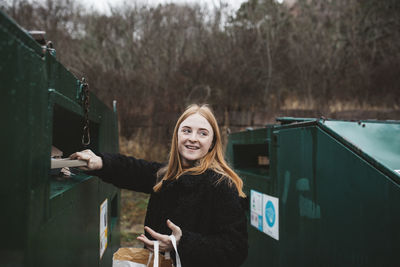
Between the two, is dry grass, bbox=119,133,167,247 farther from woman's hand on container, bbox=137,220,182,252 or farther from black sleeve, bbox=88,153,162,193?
woman's hand on container, bbox=137,220,182,252

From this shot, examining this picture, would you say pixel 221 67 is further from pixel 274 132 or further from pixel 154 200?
pixel 154 200

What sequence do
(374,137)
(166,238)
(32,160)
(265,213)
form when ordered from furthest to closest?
1. (265,213)
2. (374,137)
3. (166,238)
4. (32,160)

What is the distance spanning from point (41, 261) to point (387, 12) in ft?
42.6

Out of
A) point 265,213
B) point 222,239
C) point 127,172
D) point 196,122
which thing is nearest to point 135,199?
point 265,213

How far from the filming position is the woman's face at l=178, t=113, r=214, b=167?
1.60 m

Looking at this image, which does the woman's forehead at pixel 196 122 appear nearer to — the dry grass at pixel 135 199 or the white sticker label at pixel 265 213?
the white sticker label at pixel 265 213

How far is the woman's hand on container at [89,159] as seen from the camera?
1354mm

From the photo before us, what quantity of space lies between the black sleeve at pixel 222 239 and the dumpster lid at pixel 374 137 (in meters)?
0.80

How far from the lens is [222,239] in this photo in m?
1.30

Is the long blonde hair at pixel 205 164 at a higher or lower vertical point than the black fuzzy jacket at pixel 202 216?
higher

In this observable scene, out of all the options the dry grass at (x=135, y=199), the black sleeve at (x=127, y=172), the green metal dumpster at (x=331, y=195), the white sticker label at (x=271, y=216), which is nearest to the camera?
the green metal dumpster at (x=331, y=195)

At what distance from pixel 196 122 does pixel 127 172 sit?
508mm

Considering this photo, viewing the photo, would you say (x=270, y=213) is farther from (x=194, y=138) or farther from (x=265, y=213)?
(x=194, y=138)

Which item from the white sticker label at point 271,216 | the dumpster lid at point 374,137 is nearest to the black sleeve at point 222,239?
the dumpster lid at point 374,137
